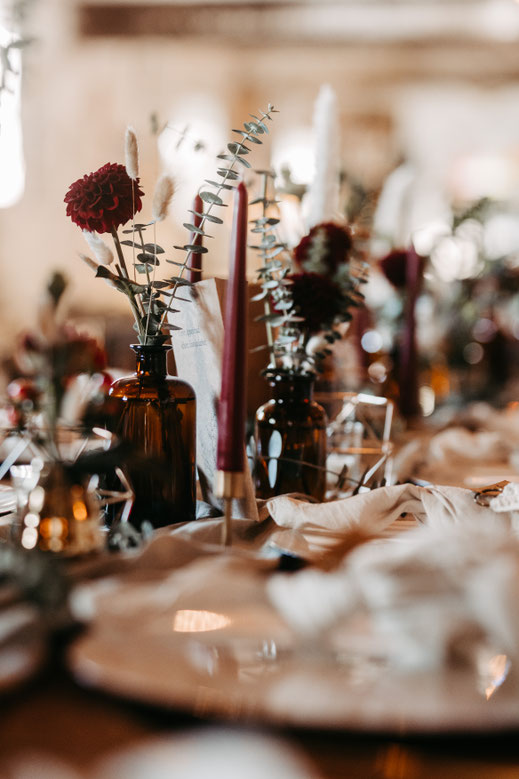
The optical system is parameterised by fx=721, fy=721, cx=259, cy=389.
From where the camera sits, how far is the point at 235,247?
1.63ft

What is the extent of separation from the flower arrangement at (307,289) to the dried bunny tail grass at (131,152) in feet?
0.65

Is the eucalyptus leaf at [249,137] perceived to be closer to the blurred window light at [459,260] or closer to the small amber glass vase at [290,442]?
the small amber glass vase at [290,442]

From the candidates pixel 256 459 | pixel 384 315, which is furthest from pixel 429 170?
pixel 256 459

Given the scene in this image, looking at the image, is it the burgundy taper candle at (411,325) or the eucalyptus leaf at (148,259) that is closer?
the eucalyptus leaf at (148,259)

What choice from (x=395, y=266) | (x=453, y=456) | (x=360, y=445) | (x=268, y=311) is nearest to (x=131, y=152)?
→ (x=268, y=311)

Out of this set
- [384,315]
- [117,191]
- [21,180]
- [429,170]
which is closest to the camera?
[117,191]

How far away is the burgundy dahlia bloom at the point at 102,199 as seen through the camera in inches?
23.4

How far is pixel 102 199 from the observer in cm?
59

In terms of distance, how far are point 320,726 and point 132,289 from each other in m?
0.43

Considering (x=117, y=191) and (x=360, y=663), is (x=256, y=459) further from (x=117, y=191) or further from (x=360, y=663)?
(x=360, y=663)

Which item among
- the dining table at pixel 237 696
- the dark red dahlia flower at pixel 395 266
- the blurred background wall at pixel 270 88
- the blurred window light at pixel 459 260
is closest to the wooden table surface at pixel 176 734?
the dining table at pixel 237 696

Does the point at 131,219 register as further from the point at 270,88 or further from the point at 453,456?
the point at 270,88

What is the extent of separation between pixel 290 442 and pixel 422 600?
0.41m

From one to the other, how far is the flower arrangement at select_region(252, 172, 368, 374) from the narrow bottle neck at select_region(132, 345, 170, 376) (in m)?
0.13
